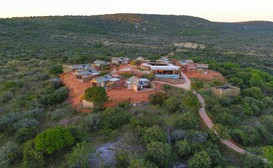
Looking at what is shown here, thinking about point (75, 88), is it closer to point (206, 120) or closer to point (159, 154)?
point (206, 120)

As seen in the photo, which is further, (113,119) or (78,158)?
(113,119)

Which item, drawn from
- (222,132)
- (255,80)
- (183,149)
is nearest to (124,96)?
(183,149)

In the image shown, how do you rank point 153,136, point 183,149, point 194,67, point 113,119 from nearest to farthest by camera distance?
point 183,149 → point 153,136 → point 113,119 → point 194,67

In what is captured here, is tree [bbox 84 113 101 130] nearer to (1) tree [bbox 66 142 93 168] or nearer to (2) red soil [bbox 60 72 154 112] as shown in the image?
(2) red soil [bbox 60 72 154 112]

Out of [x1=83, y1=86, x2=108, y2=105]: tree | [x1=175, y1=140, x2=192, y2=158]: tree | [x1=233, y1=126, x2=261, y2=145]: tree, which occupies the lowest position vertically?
[x1=233, y1=126, x2=261, y2=145]: tree

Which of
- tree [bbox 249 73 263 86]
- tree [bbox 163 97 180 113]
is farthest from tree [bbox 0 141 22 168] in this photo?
tree [bbox 249 73 263 86]

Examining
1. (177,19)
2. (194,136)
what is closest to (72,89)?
(194,136)
